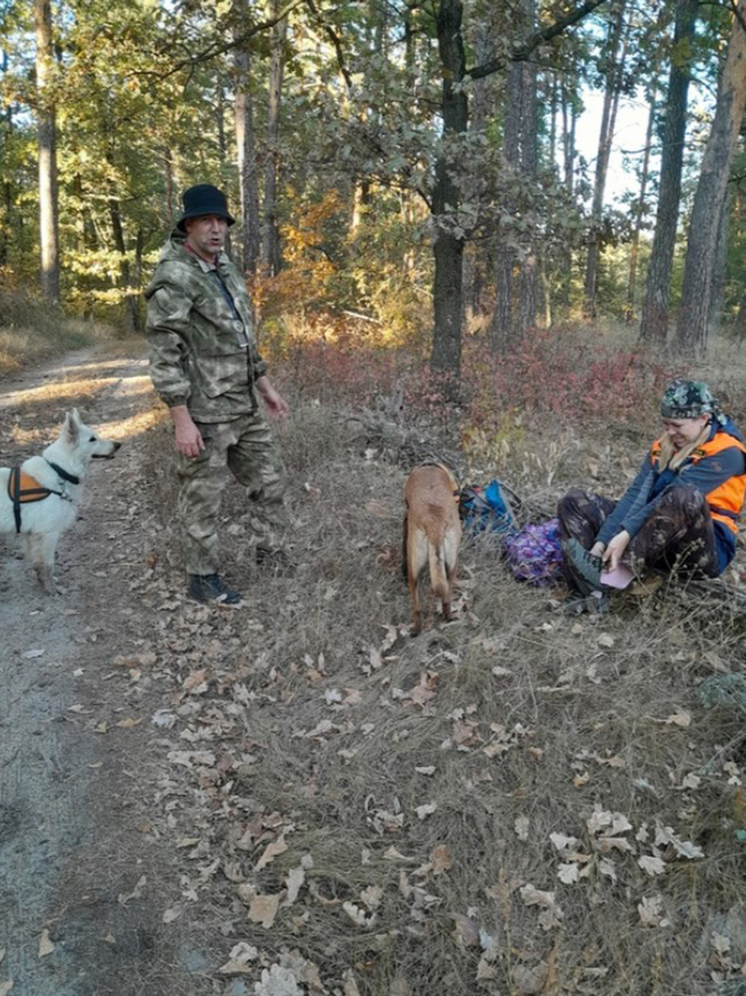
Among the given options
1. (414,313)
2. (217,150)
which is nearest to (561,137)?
(217,150)

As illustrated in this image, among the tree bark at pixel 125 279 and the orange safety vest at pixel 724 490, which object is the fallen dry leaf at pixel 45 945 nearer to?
the orange safety vest at pixel 724 490

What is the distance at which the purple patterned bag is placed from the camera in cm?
461

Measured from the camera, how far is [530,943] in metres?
2.58

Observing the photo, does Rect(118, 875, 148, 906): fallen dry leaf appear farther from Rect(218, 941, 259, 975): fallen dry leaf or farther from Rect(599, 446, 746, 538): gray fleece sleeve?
Rect(599, 446, 746, 538): gray fleece sleeve

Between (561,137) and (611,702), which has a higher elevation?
(561,137)

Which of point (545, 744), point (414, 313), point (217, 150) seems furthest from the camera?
point (217, 150)

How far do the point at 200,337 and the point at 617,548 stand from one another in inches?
122

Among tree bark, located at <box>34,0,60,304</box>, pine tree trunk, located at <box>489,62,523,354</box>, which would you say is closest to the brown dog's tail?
pine tree trunk, located at <box>489,62,523,354</box>

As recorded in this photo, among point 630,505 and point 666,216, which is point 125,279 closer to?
point 666,216

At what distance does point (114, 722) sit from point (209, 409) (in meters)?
2.12

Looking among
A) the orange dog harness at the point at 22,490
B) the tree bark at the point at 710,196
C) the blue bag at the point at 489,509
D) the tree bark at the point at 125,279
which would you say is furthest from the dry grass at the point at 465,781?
the tree bark at the point at 125,279

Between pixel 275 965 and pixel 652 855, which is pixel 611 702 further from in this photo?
pixel 275 965

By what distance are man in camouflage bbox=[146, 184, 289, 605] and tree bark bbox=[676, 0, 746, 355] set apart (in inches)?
340

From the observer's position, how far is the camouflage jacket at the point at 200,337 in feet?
14.2
